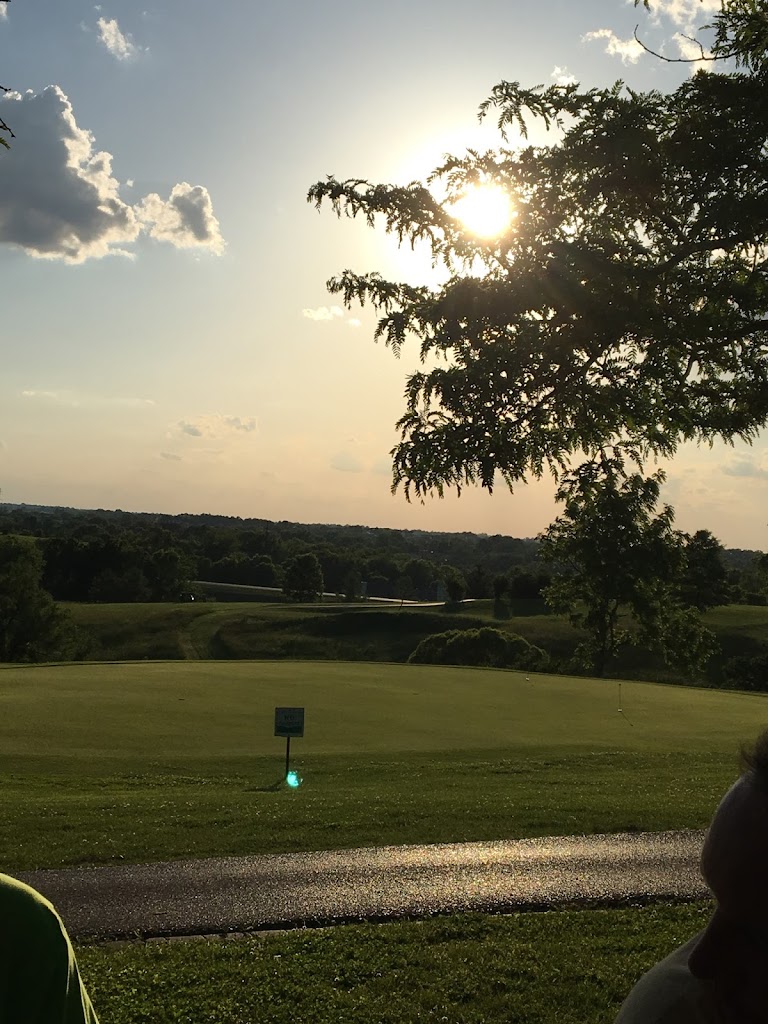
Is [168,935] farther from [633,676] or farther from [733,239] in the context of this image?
[633,676]

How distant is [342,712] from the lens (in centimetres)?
1902

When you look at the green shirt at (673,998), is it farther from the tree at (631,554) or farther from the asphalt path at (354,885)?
the asphalt path at (354,885)

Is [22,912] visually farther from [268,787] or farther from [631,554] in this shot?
[268,787]

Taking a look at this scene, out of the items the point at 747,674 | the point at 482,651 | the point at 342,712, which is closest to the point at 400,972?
the point at 342,712

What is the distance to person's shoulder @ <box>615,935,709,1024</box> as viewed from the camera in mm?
883

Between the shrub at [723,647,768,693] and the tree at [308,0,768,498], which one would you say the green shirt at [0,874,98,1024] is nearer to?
the tree at [308,0,768,498]

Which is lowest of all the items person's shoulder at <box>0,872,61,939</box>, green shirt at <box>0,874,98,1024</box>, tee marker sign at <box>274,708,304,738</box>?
tee marker sign at <box>274,708,304,738</box>

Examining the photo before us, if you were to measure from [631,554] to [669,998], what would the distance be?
21.0ft

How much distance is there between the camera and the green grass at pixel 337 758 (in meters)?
10.0

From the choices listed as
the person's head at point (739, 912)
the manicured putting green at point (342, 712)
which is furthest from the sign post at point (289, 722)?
the person's head at point (739, 912)

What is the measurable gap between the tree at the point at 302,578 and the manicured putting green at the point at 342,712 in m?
66.2

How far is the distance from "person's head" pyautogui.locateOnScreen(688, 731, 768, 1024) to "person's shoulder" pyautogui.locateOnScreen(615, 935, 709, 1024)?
0.14ft

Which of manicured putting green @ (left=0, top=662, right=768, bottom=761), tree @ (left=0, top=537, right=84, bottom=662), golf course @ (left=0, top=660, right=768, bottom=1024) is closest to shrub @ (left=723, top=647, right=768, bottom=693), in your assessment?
manicured putting green @ (left=0, top=662, right=768, bottom=761)

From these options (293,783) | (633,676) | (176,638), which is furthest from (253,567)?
(293,783)
